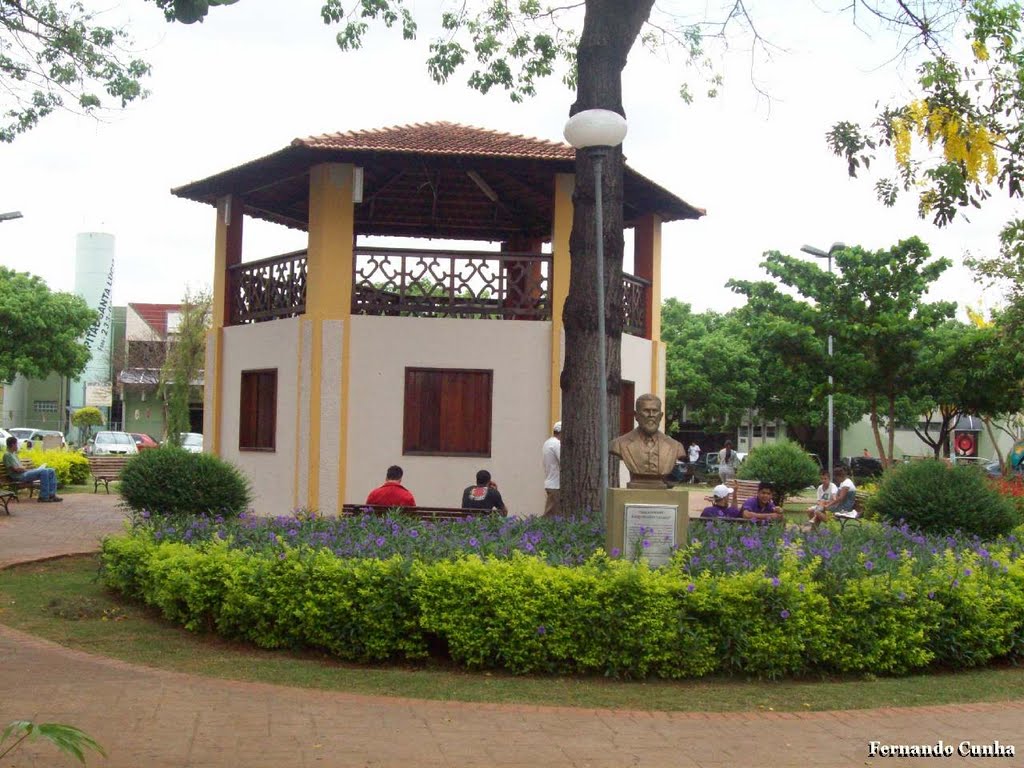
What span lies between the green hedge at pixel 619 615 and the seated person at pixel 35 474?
45.8 ft

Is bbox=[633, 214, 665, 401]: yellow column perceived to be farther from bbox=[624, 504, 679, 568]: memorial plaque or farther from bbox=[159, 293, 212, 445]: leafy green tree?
bbox=[159, 293, 212, 445]: leafy green tree

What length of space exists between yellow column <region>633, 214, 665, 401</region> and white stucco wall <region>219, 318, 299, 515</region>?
566 centimetres

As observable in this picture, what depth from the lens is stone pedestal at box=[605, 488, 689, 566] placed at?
861 cm

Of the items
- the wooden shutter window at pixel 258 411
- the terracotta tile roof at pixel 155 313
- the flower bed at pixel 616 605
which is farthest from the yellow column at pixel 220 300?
the terracotta tile roof at pixel 155 313

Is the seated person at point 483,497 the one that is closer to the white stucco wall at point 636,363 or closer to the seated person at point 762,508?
the seated person at point 762,508

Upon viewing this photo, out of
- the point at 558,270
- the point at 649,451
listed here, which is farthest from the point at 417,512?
the point at 558,270

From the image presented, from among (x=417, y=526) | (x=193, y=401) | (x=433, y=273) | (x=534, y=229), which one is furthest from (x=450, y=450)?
(x=193, y=401)

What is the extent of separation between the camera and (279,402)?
17094 millimetres

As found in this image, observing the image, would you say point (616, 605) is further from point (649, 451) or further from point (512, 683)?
point (649, 451)

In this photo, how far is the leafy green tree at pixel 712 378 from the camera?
4772 cm

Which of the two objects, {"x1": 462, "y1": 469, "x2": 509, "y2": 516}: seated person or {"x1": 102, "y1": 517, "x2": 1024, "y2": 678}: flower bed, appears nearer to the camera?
{"x1": 102, "y1": 517, "x2": 1024, "y2": 678}: flower bed

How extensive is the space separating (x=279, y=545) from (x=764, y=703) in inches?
158

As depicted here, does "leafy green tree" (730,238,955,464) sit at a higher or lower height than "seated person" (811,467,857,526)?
higher

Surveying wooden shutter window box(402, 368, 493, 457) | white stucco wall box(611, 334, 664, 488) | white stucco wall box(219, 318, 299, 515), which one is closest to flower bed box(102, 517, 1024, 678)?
wooden shutter window box(402, 368, 493, 457)
